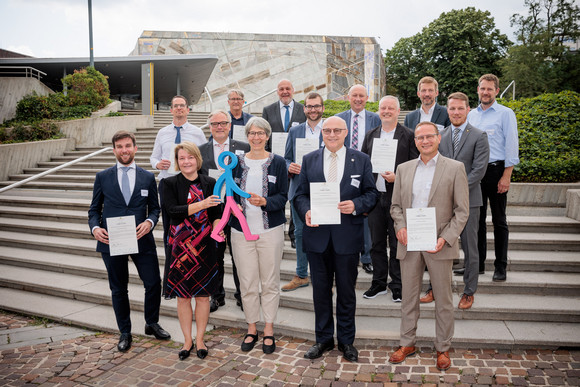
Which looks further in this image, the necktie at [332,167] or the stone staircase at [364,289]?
the stone staircase at [364,289]

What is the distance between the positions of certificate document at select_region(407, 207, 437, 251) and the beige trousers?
1356mm

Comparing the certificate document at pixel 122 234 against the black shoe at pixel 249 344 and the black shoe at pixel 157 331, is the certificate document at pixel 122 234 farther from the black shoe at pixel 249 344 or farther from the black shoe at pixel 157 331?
the black shoe at pixel 249 344

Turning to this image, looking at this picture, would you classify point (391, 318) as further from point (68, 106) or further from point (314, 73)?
point (314, 73)

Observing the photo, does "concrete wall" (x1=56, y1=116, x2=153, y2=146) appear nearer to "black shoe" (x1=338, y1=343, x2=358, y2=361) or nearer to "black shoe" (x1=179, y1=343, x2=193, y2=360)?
"black shoe" (x1=179, y1=343, x2=193, y2=360)

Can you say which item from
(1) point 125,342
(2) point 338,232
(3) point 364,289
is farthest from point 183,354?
(3) point 364,289

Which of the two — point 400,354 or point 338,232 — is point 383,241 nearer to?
point 338,232

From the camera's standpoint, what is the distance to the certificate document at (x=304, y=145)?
4883 millimetres

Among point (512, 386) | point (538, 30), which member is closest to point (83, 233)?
point (512, 386)

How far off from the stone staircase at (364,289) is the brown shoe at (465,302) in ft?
0.32

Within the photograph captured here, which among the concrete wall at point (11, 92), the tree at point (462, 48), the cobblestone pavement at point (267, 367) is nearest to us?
the cobblestone pavement at point (267, 367)

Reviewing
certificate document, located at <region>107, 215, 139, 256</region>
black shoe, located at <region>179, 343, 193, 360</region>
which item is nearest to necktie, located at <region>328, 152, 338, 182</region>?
certificate document, located at <region>107, 215, 139, 256</region>

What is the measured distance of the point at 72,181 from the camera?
34.5 feet

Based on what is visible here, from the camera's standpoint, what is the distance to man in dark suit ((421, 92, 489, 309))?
14.3ft

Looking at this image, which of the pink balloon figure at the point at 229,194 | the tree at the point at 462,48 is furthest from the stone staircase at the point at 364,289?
the tree at the point at 462,48
